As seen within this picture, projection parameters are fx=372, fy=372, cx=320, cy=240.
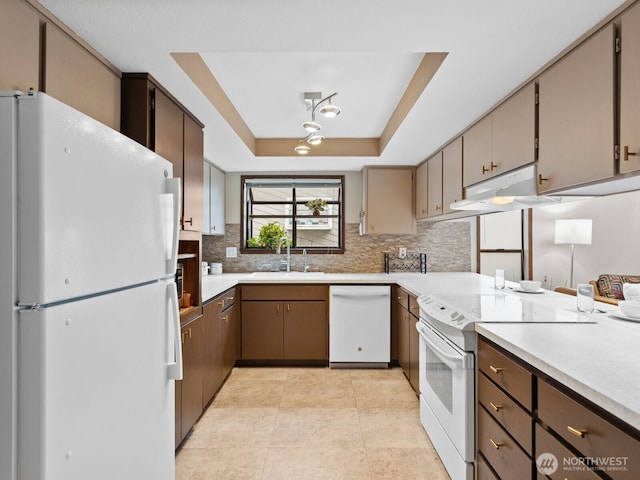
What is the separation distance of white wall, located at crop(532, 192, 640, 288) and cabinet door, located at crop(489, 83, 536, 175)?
1.62ft

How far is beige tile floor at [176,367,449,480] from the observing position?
6.74 feet

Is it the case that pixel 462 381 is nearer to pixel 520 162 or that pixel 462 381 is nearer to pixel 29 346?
pixel 520 162

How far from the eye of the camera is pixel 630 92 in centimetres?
129

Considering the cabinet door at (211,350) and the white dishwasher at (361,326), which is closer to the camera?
the cabinet door at (211,350)

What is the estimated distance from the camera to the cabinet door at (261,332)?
3.70m

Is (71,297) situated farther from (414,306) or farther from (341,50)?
(414,306)

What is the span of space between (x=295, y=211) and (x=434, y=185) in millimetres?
1746

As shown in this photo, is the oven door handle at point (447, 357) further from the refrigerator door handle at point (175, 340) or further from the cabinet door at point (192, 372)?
the cabinet door at point (192, 372)

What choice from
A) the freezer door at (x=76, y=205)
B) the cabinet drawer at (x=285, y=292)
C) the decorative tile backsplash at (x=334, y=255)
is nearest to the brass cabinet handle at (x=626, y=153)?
the freezer door at (x=76, y=205)

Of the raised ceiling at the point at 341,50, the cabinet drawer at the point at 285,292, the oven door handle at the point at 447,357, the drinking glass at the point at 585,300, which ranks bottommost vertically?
the oven door handle at the point at 447,357

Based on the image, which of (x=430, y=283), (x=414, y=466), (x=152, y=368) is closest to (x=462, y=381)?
(x=414, y=466)

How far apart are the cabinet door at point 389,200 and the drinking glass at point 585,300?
88.2 inches

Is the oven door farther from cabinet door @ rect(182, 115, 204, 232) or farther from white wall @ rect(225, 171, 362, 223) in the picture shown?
white wall @ rect(225, 171, 362, 223)

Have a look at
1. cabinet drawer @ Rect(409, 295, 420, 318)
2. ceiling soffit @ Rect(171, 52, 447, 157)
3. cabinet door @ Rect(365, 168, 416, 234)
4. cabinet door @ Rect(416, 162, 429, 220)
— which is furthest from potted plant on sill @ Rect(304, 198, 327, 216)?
cabinet drawer @ Rect(409, 295, 420, 318)
